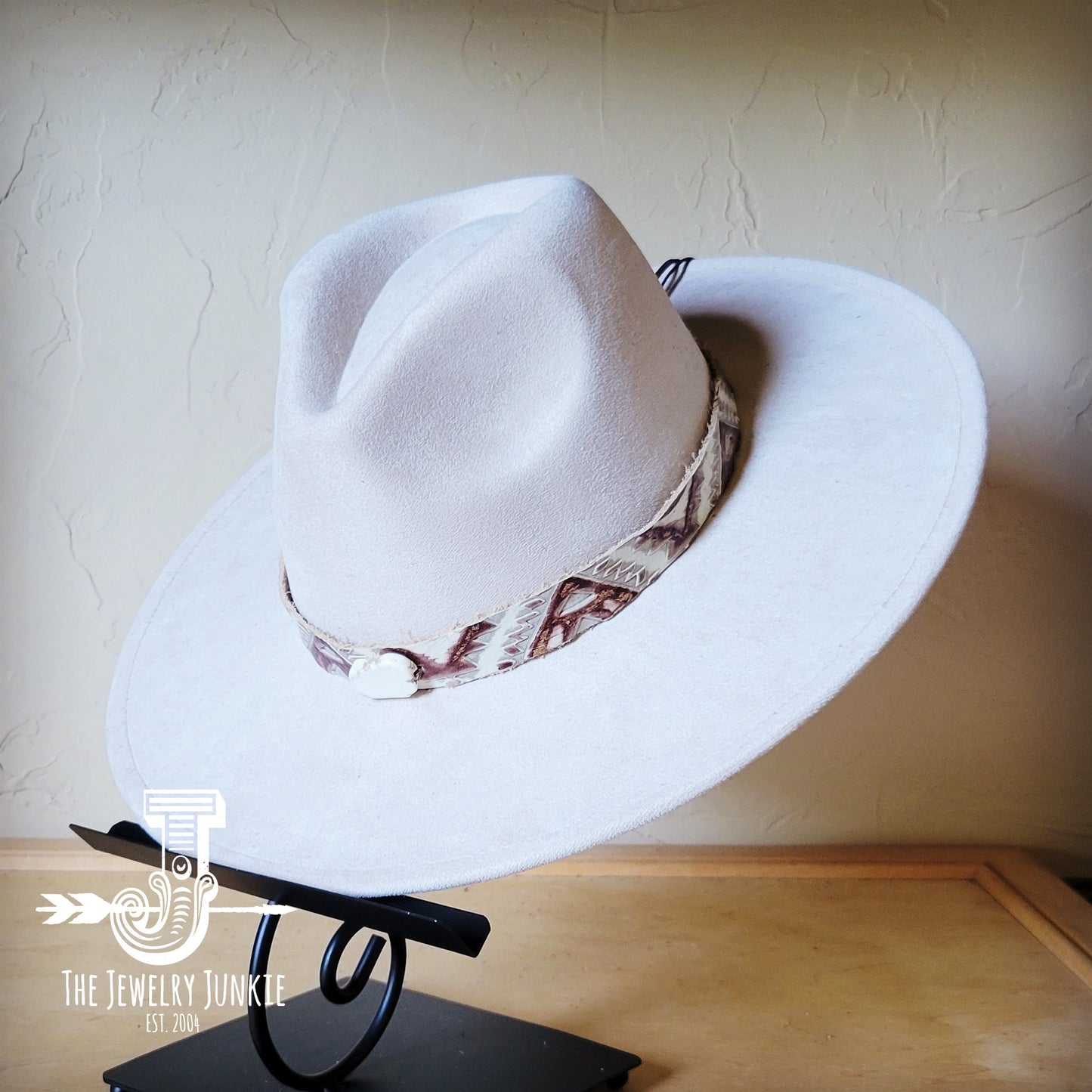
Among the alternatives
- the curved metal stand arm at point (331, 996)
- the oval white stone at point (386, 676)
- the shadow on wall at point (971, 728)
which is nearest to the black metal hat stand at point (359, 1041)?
the curved metal stand arm at point (331, 996)

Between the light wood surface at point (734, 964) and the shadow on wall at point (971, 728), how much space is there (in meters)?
0.05

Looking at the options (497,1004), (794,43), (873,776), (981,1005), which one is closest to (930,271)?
(794,43)

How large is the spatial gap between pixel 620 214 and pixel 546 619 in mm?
734

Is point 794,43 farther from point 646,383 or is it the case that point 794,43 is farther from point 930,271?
point 646,383

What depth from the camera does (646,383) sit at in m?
0.74

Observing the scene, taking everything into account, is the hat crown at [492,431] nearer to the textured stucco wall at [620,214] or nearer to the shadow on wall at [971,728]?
the textured stucco wall at [620,214]

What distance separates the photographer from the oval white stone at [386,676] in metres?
0.75

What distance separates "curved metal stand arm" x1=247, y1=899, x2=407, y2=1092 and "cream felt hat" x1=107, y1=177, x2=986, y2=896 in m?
0.12

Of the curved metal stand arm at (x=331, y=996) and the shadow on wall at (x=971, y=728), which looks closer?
the curved metal stand arm at (x=331, y=996)

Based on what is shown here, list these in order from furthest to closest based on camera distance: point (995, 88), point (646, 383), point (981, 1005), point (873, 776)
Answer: point (873, 776) < point (995, 88) < point (981, 1005) < point (646, 383)

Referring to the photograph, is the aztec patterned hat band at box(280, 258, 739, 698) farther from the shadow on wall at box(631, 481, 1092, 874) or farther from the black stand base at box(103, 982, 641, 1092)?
the shadow on wall at box(631, 481, 1092, 874)

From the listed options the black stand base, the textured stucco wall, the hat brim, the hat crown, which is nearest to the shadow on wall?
the textured stucco wall

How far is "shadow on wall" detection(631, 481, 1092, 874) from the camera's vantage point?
1319mm

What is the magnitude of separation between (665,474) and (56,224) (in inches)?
38.8
